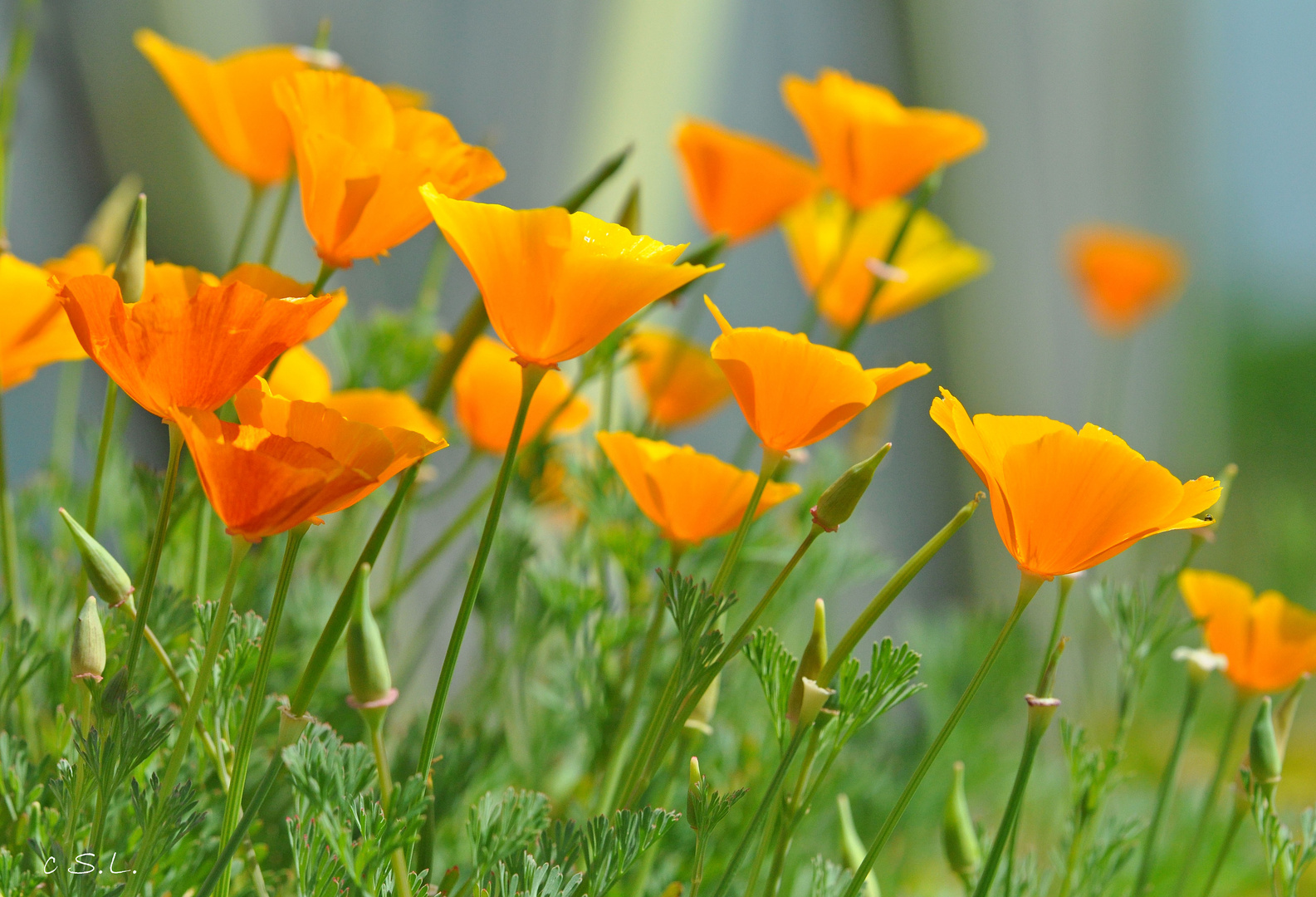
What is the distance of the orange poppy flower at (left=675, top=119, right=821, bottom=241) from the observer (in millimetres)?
465

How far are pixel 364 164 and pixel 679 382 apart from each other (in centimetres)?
27

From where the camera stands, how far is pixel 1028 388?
1.90 m

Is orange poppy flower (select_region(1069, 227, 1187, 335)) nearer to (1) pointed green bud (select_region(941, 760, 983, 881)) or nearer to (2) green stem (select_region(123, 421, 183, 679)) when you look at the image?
(1) pointed green bud (select_region(941, 760, 983, 881))

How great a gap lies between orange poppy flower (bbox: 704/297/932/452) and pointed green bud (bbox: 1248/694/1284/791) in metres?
0.15

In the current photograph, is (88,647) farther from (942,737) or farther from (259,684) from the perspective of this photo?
(942,737)

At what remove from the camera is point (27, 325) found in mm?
282

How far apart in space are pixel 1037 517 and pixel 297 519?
0.16 m

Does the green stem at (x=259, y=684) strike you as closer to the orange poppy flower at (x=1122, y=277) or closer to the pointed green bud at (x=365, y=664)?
the pointed green bud at (x=365, y=664)

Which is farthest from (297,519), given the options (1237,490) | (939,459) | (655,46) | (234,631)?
(1237,490)

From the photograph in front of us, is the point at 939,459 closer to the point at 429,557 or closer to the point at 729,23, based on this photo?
the point at 729,23

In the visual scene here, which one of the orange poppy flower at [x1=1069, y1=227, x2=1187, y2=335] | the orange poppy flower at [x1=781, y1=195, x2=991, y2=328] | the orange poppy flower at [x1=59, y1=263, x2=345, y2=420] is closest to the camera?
the orange poppy flower at [x1=59, y1=263, x2=345, y2=420]

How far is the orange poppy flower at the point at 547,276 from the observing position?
0.21 metres

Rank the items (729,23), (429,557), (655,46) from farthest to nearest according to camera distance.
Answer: (729,23), (655,46), (429,557)

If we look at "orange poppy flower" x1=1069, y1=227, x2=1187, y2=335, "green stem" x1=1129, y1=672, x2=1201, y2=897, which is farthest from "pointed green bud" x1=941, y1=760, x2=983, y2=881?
"orange poppy flower" x1=1069, y1=227, x2=1187, y2=335
